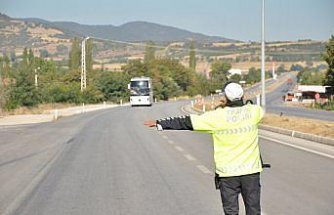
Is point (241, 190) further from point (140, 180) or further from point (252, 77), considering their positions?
point (252, 77)

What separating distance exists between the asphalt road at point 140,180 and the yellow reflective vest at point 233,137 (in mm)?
3062

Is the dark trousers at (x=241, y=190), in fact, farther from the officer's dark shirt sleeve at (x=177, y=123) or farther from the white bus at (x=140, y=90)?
the white bus at (x=140, y=90)

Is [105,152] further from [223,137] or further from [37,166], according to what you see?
[223,137]

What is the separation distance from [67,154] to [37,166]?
3018mm

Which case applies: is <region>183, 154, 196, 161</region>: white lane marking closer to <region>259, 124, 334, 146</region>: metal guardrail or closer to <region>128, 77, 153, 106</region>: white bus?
<region>259, 124, 334, 146</region>: metal guardrail

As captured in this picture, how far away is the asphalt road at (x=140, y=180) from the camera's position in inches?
366

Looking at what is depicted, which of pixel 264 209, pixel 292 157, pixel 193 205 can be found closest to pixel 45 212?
pixel 193 205

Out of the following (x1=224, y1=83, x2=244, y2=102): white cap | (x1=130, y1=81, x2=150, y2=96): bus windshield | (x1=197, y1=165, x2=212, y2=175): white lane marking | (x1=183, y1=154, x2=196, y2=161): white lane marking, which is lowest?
(x1=183, y1=154, x2=196, y2=161): white lane marking

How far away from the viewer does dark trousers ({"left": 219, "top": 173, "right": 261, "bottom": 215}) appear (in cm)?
577

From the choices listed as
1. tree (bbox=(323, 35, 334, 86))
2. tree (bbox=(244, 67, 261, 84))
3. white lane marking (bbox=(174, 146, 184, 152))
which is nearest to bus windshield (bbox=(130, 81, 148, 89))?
tree (bbox=(323, 35, 334, 86))

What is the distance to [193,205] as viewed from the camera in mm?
9352

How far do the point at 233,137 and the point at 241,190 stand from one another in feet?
1.56

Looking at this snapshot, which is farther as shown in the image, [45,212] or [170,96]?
[170,96]

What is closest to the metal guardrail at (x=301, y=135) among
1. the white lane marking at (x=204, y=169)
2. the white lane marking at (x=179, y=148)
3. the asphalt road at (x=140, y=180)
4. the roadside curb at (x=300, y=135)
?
the roadside curb at (x=300, y=135)
